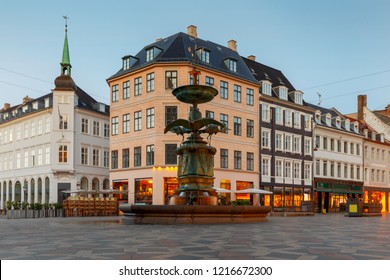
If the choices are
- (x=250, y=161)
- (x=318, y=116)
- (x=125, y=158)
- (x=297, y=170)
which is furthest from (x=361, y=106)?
(x=125, y=158)

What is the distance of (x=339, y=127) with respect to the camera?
193 ft

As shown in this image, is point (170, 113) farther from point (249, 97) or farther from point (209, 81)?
point (249, 97)

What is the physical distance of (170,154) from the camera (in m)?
40.5

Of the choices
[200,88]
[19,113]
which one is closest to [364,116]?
[19,113]

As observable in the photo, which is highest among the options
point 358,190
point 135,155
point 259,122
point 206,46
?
point 206,46

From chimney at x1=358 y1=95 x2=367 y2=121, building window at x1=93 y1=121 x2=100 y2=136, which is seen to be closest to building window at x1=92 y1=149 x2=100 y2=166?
building window at x1=93 y1=121 x2=100 y2=136

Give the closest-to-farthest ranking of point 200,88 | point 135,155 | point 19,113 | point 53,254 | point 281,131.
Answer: point 53,254, point 200,88, point 135,155, point 281,131, point 19,113

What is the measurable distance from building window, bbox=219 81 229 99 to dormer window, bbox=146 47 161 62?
6.52m

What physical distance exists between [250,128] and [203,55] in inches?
342

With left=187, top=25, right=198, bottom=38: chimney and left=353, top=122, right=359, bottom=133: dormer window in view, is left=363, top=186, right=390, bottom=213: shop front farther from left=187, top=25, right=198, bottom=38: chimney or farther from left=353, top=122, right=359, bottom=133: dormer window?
left=187, top=25, right=198, bottom=38: chimney
